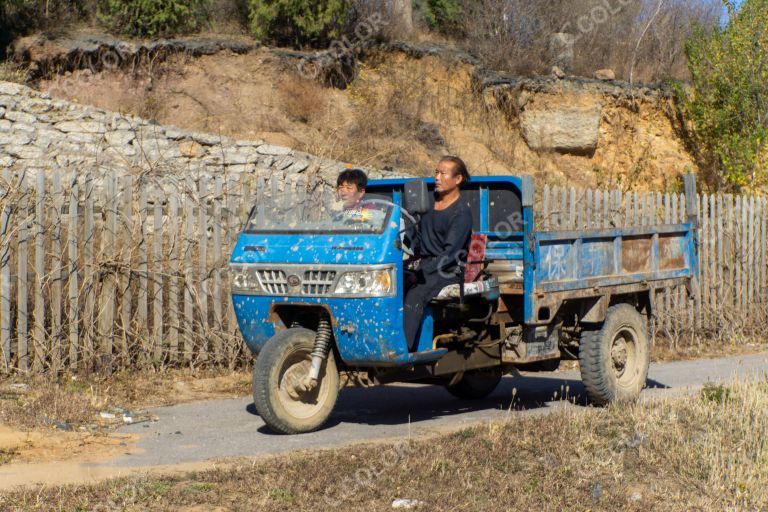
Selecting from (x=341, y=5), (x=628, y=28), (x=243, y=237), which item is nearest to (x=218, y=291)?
(x=243, y=237)

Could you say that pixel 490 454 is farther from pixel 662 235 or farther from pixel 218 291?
pixel 218 291

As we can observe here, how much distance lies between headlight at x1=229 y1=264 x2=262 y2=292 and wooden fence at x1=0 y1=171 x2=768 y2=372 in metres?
2.06

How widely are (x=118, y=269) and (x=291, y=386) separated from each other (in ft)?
11.1

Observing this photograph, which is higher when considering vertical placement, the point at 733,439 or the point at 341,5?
the point at 341,5

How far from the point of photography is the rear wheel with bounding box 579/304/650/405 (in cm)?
905

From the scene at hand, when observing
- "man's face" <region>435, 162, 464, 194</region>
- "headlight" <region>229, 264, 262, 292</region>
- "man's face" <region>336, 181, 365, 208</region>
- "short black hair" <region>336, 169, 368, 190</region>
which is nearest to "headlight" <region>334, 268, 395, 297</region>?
"headlight" <region>229, 264, 262, 292</region>

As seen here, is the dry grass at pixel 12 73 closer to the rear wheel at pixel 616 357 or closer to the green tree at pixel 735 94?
the rear wheel at pixel 616 357

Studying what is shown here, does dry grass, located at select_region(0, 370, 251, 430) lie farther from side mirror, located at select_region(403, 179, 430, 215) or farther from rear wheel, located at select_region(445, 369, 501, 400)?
side mirror, located at select_region(403, 179, 430, 215)

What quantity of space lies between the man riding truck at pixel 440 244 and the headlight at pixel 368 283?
1.05ft

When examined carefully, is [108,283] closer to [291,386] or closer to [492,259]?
[291,386]

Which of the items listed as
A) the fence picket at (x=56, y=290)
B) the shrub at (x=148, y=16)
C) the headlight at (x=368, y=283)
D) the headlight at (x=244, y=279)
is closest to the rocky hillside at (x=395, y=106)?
the shrub at (x=148, y=16)

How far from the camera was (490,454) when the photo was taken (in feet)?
22.5

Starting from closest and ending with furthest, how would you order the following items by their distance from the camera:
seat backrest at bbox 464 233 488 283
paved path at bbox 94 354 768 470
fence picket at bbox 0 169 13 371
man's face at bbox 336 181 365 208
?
paved path at bbox 94 354 768 470, man's face at bbox 336 181 365 208, seat backrest at bbox 464 233 488 283, fence picket at bbox 0 169 13 371

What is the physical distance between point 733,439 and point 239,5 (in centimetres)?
2019
